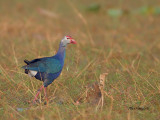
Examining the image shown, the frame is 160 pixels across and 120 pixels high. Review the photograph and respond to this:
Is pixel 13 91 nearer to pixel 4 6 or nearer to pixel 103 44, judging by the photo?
pixel 103 44

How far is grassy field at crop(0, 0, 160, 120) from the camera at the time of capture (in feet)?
11.6

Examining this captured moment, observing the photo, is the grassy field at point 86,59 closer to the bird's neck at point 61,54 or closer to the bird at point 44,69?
the bird at point 44,69

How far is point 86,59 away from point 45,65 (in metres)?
1.97

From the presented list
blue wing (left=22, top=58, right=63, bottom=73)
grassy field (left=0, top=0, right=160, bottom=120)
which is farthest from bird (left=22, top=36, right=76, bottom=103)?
grassy field (left=0, top=0, right=160, bottom=120)

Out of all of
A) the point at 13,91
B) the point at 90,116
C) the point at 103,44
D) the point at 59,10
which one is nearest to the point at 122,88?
the point at 90,116

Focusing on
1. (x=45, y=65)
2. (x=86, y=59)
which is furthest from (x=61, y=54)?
(x=86, y=59)

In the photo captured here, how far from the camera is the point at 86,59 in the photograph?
5711 millimetres

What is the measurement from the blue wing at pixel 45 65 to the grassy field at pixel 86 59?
231mm

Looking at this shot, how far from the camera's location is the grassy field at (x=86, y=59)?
353 cm

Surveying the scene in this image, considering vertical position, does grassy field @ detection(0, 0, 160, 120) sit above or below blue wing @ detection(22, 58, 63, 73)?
below

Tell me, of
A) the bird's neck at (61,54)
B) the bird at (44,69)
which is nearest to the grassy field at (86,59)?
the bird at (44,69)

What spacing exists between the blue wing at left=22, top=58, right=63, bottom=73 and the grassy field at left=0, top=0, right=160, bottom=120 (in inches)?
9.1

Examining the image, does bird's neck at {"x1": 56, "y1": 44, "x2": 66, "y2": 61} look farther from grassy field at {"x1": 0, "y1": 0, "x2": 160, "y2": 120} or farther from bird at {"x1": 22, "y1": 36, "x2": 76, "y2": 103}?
grassy field at {"x1": 0, "y1": 0, "x2": 160, "y2": 120}

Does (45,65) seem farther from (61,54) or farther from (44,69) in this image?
(61,54)
